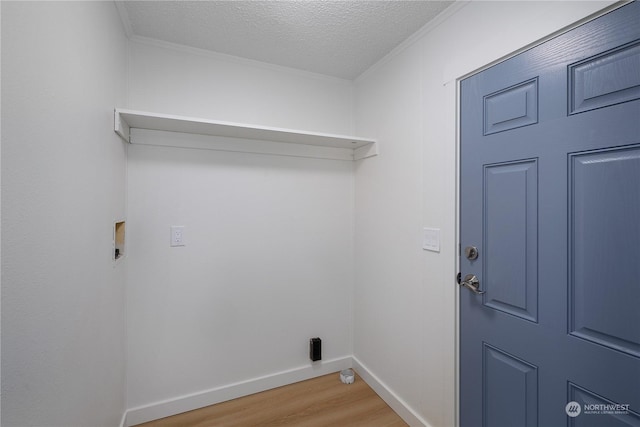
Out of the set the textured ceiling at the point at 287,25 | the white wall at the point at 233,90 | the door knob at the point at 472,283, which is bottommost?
the door knob at the point at 472,283

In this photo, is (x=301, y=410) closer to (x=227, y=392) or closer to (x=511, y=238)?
(x=227, y=392)

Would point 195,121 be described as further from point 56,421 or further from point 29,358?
point 56,421

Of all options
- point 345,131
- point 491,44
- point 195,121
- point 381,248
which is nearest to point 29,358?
point 195,121

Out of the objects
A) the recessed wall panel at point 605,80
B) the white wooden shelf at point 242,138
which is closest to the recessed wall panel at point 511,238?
the recessed wall panel at point 605,80

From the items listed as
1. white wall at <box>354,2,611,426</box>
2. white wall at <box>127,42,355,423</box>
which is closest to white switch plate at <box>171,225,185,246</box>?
white wall at <box>127,42,355,423</box>

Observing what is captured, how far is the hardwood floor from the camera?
6.05 ft

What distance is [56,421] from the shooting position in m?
0.81

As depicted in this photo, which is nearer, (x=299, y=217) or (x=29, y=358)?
(x=29, y=358)

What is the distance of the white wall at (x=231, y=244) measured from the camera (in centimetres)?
184

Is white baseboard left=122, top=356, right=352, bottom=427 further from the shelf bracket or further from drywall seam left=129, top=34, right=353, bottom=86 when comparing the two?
drywall seam left=129, top=34, right=353, bottom=86

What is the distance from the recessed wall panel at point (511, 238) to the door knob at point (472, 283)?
0.08 ft

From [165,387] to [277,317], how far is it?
2.83 feet

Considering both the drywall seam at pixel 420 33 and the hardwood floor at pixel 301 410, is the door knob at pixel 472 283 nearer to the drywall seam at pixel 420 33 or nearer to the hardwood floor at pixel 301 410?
the hardwood floor at pixel 301 410

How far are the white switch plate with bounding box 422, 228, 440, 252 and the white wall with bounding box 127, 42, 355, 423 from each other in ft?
2.80
